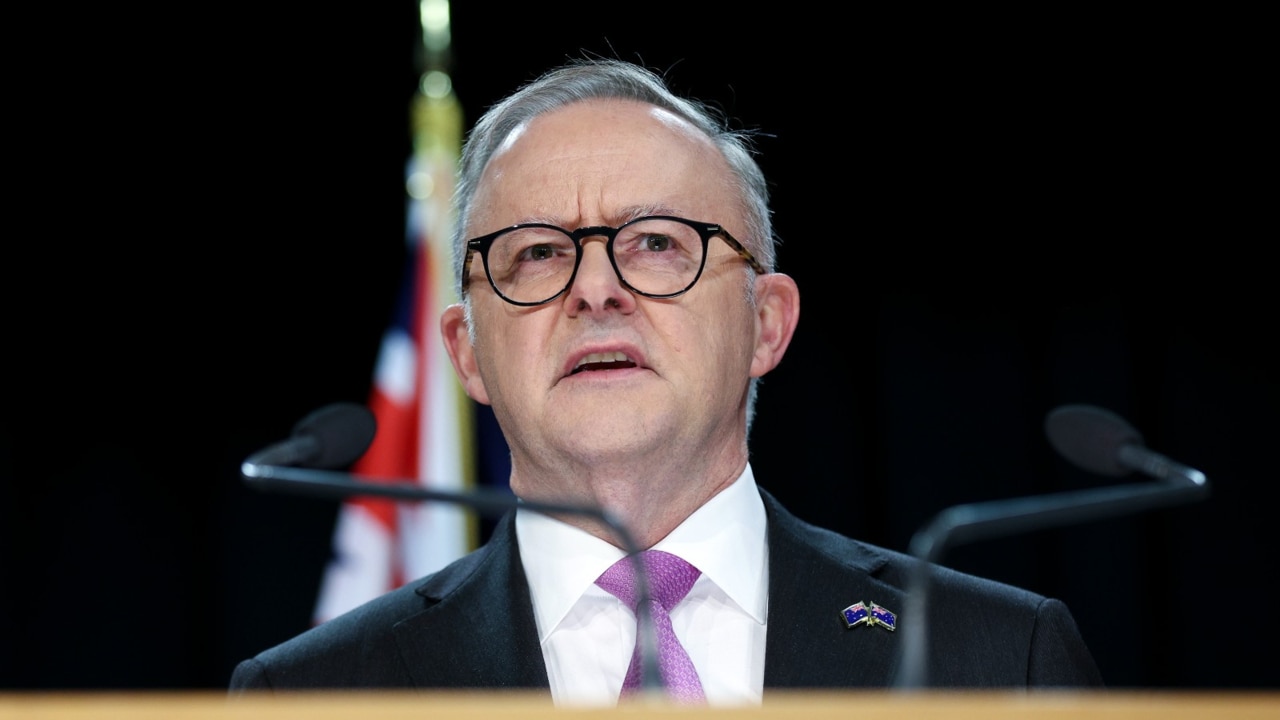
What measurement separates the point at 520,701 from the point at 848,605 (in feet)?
3.16

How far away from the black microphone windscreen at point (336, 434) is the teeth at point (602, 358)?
373 mm

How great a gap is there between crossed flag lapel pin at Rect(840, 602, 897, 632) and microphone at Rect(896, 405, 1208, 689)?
1.39 ft

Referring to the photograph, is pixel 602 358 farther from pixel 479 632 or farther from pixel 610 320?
pixel 479 632

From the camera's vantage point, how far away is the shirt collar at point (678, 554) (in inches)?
64.6

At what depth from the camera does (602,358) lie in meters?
1.64

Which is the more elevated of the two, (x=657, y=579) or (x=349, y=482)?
(x=349, y=482)

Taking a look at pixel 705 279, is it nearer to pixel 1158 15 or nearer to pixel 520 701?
pixel 520 701

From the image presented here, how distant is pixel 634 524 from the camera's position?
68.3 inches

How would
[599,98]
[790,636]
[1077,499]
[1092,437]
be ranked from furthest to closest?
[599,98] < [790,636] < [1092,437] < [1077,499]

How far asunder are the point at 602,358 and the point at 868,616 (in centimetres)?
44

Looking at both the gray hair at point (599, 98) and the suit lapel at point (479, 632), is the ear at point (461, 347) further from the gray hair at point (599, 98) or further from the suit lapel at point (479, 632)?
the suit lapel at point (479, 632)

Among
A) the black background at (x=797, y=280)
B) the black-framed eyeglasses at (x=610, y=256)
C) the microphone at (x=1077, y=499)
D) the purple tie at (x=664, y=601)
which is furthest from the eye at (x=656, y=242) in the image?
the black background at (x=797, y=280)

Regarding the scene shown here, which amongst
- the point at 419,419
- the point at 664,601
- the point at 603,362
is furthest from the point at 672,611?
the point at 419,419

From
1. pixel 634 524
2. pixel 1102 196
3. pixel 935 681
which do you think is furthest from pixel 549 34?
pixel 935 681
